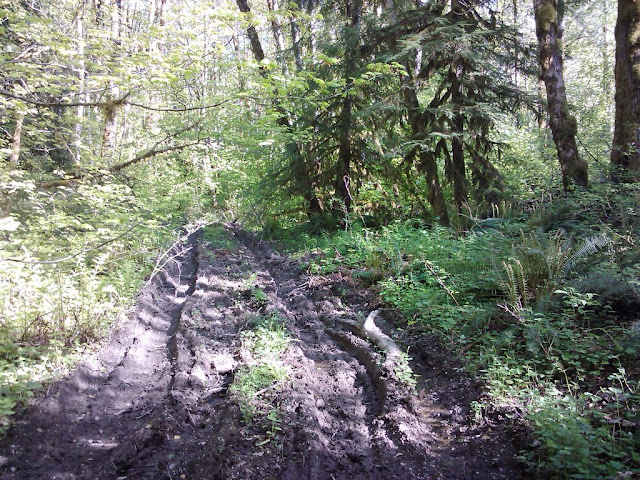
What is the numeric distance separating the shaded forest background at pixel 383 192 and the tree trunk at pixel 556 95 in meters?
0.04

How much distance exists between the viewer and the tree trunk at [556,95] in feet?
26.6

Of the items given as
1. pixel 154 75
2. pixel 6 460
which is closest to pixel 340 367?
pixel 6 460

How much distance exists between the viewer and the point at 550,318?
4.18 meters

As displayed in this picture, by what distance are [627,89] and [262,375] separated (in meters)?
8.80

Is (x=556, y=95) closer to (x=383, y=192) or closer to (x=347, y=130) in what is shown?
(x=383, y=192)

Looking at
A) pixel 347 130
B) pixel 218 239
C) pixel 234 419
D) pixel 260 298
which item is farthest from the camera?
pixel 218 239

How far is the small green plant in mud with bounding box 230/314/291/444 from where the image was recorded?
11.4ft

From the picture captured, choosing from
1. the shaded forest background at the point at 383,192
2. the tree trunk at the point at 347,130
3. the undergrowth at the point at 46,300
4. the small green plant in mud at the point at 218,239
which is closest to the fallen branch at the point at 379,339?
the shaded forest background at the point at 383,192

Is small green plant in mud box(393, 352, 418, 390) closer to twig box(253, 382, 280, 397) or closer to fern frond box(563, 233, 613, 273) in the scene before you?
twig box(253, 382, 280, 397)

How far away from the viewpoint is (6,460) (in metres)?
2.98

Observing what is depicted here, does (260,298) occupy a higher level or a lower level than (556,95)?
lower

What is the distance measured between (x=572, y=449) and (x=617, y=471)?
0.24 m

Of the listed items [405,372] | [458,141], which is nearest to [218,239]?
[458,141]

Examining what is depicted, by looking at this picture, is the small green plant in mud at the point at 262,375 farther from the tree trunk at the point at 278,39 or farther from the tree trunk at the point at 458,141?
the tree trunk at the point at 278,39
